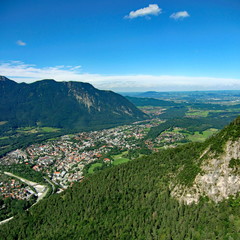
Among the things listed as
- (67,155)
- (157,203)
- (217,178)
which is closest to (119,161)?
(67,155)

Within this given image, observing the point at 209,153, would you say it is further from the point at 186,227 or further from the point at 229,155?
the point at 186,227

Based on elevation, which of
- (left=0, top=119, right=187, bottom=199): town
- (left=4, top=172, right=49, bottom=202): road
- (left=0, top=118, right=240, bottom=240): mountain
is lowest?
(left=4, top=172, right=49, bottom=202): road

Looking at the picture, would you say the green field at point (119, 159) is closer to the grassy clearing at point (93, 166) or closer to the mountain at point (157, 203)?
the grassy clearing at point (93, 166)

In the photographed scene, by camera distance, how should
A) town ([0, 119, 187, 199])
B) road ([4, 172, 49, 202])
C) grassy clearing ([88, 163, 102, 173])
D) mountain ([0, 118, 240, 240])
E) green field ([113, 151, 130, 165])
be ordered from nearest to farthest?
mountain ([0, 118, 240, 240]) < road ([4, 172, 49, 202]) < town ([0, 119, 187, 199]) < grassy clearing ([88, 163, 102, 173]) < green field ([113, 151, 130, 165])

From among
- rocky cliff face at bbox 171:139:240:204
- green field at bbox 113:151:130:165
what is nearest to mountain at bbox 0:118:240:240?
rocky cliff face at bbox 171:139:240:204

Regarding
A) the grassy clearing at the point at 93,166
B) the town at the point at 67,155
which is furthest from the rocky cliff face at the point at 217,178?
the town at the point at 67,155

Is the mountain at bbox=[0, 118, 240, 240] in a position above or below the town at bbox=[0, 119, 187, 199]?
above

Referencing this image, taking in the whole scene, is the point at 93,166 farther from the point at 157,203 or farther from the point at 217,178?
the point at 217,178

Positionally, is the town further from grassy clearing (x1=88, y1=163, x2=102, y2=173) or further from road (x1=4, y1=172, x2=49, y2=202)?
grassy clearing (x1=88, y1=163, x2=102, y2=173)
